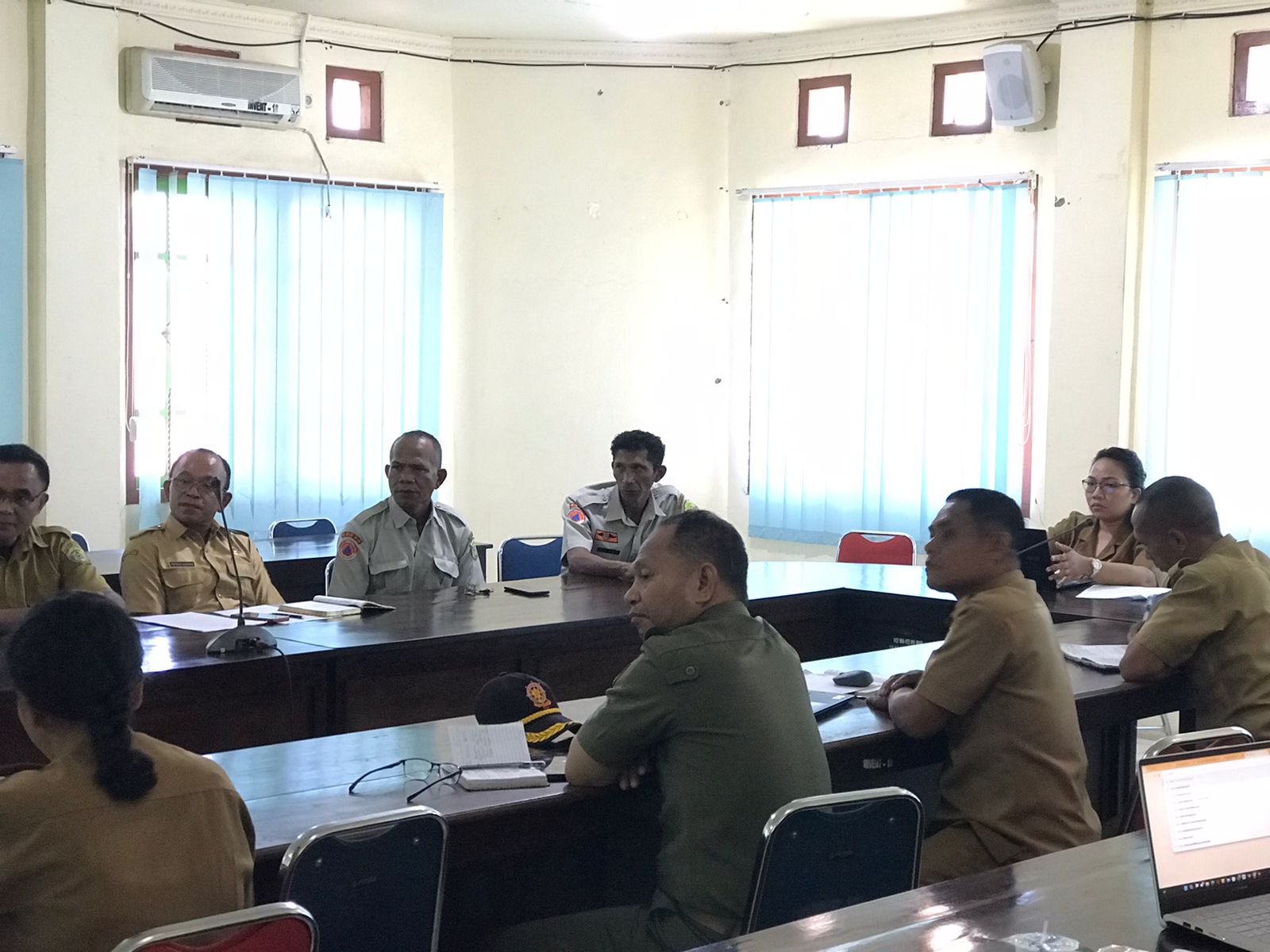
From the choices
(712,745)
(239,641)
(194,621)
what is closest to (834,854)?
(712,745)

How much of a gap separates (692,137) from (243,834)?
5.89 meters

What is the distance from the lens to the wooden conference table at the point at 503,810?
2344 mm

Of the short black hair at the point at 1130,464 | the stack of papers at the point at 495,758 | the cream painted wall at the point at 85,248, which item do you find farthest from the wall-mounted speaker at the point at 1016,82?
the stack of papers at the point at 495,758

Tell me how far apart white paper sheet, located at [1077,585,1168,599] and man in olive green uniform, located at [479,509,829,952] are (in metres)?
2.47

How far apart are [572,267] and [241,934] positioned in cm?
580

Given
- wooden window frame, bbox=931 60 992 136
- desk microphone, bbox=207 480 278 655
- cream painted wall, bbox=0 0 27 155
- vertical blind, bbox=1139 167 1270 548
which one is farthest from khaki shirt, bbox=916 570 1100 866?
cream painted wall, bbox=0 0 27 155

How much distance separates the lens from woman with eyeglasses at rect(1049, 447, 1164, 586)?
484cm

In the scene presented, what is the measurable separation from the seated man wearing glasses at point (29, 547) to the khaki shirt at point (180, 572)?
266mm

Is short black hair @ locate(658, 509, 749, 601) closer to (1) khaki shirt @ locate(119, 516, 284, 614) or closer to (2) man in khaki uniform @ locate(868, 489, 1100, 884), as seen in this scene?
(2) man in khaki uniform @ locate(868, 489, 1100, 884)

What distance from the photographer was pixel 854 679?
10.7 ft

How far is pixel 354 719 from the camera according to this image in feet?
12.1

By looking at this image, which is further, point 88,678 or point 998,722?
point 998,722

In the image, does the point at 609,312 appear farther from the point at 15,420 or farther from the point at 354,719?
the point at 354,719

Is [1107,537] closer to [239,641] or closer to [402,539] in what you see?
[402,539]
